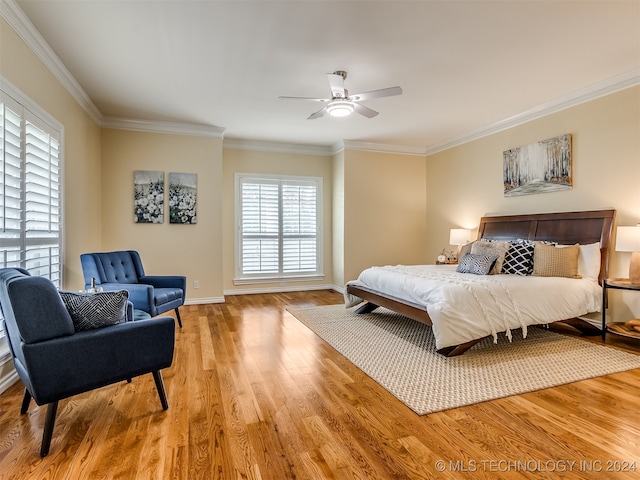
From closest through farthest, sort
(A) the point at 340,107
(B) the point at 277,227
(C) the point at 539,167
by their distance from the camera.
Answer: (A) the point at 340,107 → (C) the point at 539,167 → (B) the point at 277,227

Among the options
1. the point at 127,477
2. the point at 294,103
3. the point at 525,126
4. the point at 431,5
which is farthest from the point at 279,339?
the point at 525,126

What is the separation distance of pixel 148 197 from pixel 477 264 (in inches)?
179

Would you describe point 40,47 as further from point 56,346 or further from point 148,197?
point 56,346

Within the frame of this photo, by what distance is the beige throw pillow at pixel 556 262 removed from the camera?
12.2 ft

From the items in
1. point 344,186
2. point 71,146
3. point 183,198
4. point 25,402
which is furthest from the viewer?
point 344,186

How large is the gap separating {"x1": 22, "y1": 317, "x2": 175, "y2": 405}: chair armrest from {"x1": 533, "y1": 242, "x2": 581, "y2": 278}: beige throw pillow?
12.3ft

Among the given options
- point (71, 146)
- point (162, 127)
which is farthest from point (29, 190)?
point (162, 127)

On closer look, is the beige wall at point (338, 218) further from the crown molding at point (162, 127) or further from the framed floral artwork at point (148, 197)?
the framed floral artwork at point (148, 197)

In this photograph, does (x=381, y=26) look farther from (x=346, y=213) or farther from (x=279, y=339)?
(x=346, y=213)

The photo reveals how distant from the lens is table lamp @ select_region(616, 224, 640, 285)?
3.22 m

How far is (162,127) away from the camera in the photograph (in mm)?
5117

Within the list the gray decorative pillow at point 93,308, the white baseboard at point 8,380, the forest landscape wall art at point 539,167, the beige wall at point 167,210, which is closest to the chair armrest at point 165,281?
the beige wall at point 167,210

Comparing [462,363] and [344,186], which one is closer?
[462,363]

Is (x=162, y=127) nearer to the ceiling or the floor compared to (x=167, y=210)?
nearer to the ceiling
